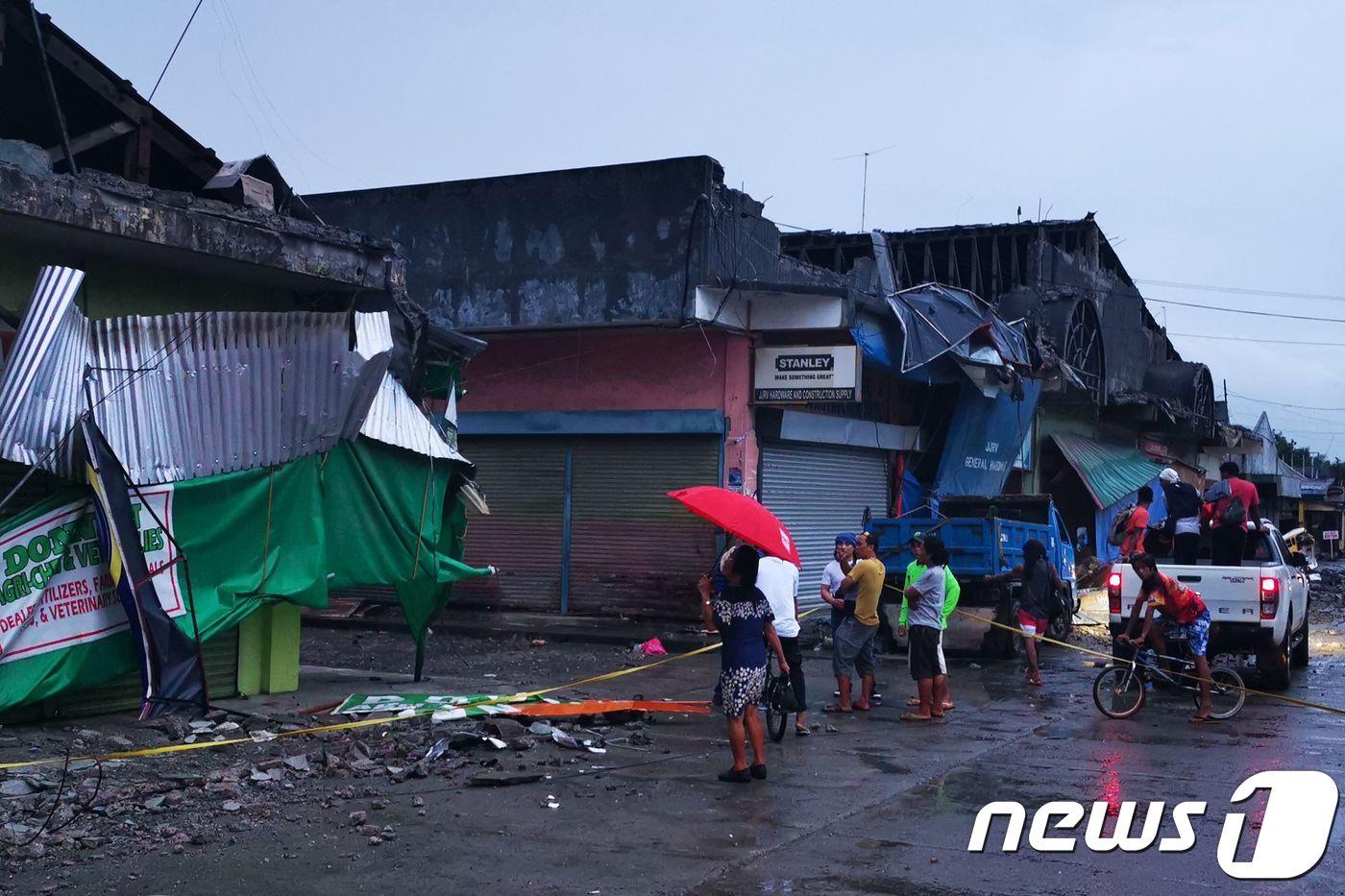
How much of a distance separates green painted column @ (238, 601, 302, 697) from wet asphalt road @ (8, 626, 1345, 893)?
3879 mm

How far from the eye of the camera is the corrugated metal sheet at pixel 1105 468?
3064 cm

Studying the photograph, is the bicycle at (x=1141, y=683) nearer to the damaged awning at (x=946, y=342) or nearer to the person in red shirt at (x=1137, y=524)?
the person in red shirt at (x=1137, y=524)

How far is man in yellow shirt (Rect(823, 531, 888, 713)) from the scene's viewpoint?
12.7 m

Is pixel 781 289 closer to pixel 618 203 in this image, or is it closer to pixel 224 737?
pixel 618 203

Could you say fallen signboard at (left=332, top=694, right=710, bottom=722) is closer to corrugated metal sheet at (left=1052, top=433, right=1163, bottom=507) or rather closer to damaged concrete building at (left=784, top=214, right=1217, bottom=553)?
damaged concrete building at (left=784, top=214, right=1217, bottom=553)

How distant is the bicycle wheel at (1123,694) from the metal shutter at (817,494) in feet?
26.7

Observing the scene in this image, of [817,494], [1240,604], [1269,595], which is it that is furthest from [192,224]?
[817,494]

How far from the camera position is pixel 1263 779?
31.6 feet

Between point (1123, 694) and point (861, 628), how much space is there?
2.62 m

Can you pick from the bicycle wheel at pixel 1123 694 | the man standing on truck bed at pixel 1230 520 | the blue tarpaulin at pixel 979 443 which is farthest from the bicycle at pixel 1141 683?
the blue tarpaulin at pixel 979 443

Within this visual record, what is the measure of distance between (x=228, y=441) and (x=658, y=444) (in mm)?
10015

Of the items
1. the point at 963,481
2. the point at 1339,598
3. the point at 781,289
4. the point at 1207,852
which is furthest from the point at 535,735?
the point at 1339,598

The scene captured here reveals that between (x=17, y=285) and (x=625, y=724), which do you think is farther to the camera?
(x=625, y=724)

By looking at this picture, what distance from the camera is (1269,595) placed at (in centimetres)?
1452
